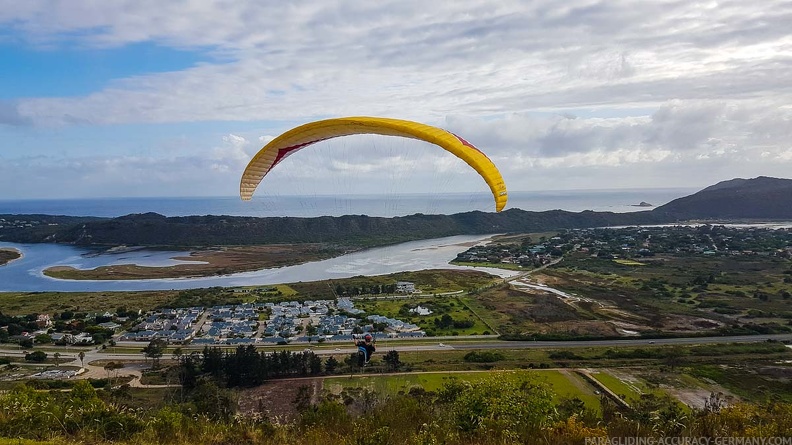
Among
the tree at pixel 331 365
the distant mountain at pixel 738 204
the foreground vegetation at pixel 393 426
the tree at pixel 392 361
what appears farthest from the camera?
the distant mountain at pixel 738 204

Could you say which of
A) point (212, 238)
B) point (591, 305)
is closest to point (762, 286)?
point (591, 305)

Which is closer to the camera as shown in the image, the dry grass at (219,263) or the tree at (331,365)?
the tree at (331,365)

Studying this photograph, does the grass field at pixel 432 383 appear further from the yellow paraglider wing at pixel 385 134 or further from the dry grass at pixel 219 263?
the dry grass at pixel 219 263

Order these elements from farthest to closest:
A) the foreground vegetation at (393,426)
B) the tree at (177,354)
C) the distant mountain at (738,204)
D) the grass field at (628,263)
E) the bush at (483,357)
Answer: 1. the distant mountain at (738,204)
2. the grass field at (628,263)
3. the tree at (177,354)
4. the bush at (483,357)
5. the foreground vegetation at (393,426)

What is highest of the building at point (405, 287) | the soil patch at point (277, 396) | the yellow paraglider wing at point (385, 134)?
the yellow paraglider wing at point (385, 134)

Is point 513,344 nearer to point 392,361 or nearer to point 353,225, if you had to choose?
point 392,361

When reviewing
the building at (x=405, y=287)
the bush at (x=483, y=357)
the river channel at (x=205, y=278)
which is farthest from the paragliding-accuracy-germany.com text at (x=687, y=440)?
the river channel at (x=205, y=278)

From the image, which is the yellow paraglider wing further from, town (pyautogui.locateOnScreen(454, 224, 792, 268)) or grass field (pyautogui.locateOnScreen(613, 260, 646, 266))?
grass field (pyautogui.locateOnScreen(613, 260, 646, 266))
